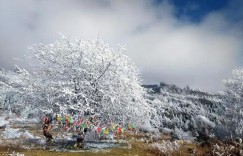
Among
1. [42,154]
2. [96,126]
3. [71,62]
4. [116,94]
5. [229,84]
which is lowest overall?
[42,154]

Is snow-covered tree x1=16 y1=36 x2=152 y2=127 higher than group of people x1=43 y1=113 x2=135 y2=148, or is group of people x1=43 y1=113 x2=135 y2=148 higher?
snow-covered tree x1=16 y1=36 x2=152 y2=127

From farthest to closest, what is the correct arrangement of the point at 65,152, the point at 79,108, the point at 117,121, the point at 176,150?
1. the point at 117,121
2. the point at 79,108
3. the point at 176,150
4. the point at 65,152

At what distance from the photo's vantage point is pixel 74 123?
32531 millimetres

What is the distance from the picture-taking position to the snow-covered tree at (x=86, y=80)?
3462 centimetres

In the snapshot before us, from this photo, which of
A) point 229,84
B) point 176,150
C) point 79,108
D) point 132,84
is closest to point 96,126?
point 79,108

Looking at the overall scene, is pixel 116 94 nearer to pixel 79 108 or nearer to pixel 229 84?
pixel 79 108

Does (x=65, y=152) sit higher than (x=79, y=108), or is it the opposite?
(x=79, y=108)

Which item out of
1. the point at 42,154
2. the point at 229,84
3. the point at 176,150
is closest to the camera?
the point at 42,154

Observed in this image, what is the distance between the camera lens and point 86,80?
114ft

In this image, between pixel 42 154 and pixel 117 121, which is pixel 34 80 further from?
pixel 42 154

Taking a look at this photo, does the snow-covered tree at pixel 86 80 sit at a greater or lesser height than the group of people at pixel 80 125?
greater

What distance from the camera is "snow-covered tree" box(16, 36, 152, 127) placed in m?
34.6

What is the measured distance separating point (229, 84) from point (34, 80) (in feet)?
191

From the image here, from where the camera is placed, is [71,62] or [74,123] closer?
[74,123]
